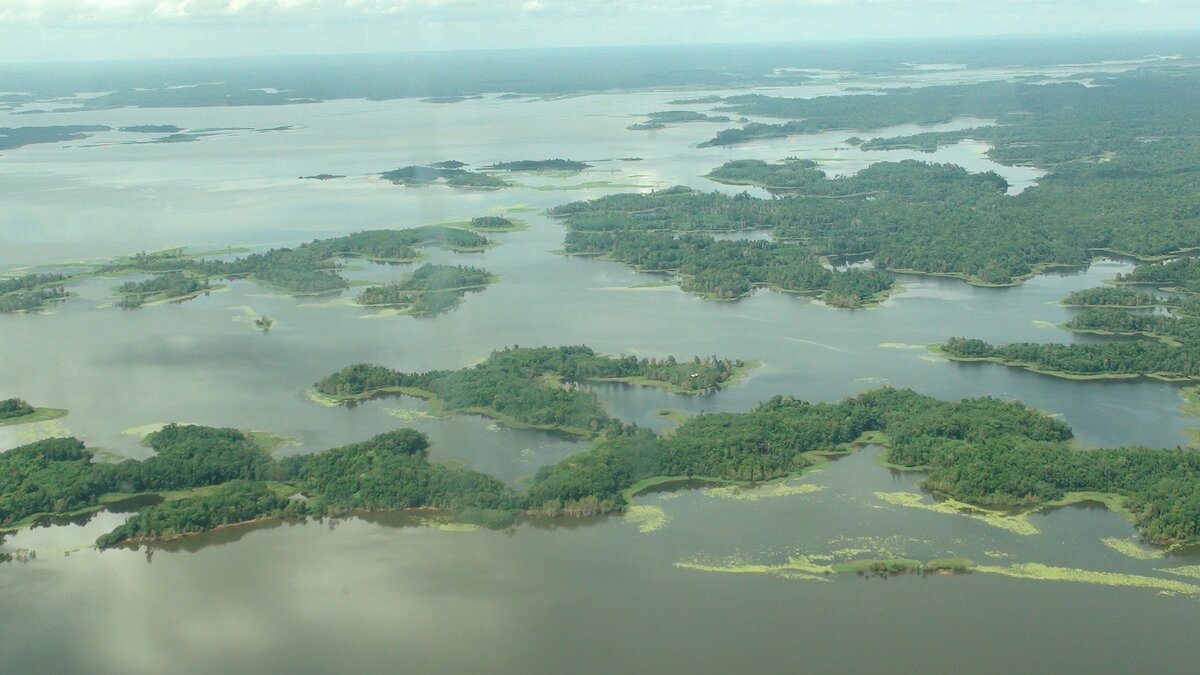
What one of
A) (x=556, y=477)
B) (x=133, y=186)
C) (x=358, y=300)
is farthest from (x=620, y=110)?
(x=556, y=477)

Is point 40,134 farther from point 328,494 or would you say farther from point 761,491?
point 761,491

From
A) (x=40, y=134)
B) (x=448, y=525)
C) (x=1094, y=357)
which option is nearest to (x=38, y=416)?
(x=448, y=525)

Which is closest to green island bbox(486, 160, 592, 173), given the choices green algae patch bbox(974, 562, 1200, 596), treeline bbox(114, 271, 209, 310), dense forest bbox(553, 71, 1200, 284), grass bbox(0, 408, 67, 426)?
dense forest bbox(553, 71, 1200, 284)

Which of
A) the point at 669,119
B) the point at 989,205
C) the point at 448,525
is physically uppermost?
the point at 669,119

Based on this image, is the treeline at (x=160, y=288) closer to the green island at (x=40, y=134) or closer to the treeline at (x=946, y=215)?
the treeline at (x=946, y=215)

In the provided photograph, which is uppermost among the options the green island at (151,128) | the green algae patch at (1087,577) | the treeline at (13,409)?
the green island at (151,128)

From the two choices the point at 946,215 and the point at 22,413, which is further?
the point at 946,215

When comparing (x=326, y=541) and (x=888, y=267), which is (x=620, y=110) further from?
(x=326, y=541)

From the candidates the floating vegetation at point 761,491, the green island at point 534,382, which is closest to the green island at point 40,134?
the green island at point 534,382
